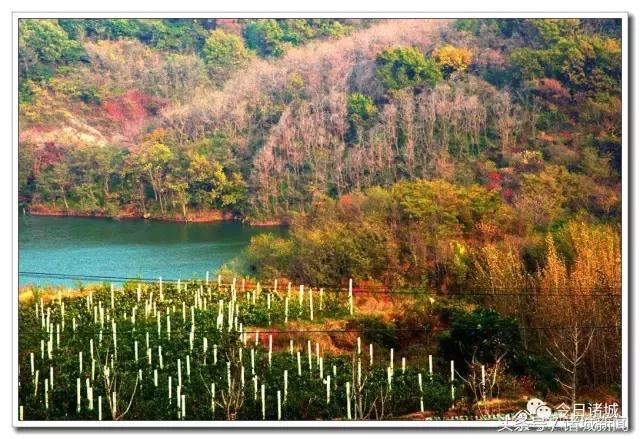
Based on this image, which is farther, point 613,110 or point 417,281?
point 613,110

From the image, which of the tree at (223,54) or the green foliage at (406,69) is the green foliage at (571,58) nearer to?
the green foliage at (406,69)

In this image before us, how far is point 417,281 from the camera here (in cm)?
1405

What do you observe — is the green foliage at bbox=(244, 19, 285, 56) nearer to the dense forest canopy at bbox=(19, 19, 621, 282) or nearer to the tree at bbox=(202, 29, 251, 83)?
the dense forest canopy at bbox=(19, 19, 621, 282)

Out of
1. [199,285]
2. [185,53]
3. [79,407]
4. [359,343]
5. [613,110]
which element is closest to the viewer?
[79,407]

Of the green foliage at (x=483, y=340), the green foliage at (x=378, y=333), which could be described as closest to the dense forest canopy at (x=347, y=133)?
the green foliage at (x=378, y=333)

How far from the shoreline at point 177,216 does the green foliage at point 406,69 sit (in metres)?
4.19

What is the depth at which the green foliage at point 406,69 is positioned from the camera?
21.1 metres

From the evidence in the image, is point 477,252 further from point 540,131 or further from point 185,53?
point 185,53

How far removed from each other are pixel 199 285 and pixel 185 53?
12844 mm

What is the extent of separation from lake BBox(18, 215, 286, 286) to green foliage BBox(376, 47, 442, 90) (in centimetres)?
462

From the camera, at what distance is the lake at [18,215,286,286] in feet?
47.6

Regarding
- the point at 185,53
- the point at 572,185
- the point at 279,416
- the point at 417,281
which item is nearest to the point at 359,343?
the point at 279,416

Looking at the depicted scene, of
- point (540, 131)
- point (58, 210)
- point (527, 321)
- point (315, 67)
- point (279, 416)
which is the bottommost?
point (279, 416)

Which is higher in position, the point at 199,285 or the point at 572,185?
the point at 572,185
